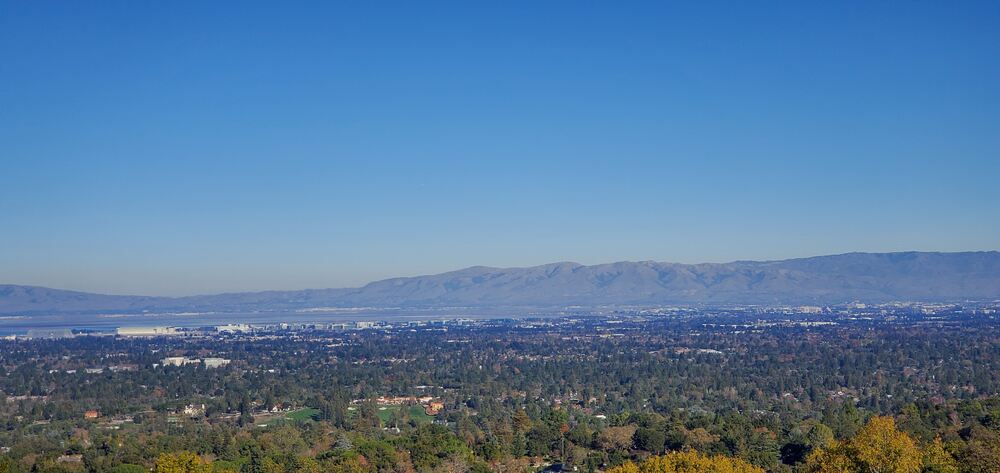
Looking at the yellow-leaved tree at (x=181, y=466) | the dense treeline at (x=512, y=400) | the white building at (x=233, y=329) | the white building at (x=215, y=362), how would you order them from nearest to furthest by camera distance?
the yellow-leaved tree at (x=181, y=466)
the dense treeline at (x=512, y=400)
the white building at (x=215, y=362)
the white building at (x=233, y=329)

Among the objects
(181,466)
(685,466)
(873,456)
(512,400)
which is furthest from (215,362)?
(873,456)

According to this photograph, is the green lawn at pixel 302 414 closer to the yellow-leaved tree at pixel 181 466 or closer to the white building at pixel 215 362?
the yellow-leaved tree at pixel 181 466

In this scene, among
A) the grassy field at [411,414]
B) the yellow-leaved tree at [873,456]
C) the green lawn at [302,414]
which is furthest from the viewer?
the green lawn at [302,414]

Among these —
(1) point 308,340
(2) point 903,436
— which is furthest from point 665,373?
(1) point 308,340

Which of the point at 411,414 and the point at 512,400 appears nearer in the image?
the point at 411,414

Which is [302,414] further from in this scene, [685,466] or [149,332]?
[149,332]

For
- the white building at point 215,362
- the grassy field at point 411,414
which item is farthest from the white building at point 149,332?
the grassy field at point 411,414
